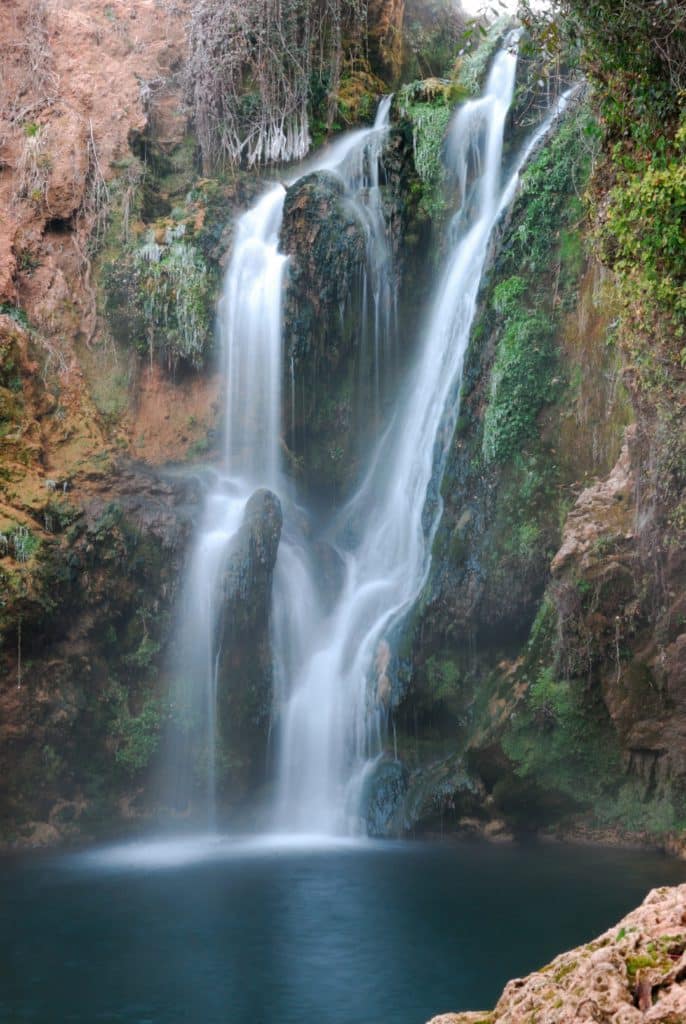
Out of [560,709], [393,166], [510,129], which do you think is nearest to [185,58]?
[393,166]

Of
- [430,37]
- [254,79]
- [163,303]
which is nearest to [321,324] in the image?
[163,303]

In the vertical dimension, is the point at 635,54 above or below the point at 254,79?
below

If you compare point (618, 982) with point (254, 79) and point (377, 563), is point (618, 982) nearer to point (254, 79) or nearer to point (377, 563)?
point (377, 563)

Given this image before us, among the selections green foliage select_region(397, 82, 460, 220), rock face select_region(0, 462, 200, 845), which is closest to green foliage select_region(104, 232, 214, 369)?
rock face select_region(0, 462, 200, 845)

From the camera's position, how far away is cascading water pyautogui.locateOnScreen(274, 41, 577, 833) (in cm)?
1566

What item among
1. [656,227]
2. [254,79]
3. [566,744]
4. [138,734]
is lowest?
[566,744]

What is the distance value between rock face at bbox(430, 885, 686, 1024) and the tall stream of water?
35.1 ft

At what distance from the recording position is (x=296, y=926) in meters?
10.6

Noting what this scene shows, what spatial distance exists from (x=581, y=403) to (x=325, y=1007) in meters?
9.53

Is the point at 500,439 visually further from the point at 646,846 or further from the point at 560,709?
the point at 646,846

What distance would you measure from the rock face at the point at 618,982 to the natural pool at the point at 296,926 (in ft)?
13.6

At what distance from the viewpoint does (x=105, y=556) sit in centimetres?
1656

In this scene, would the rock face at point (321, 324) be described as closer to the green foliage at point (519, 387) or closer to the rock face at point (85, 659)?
the rock face at point (85, 659)

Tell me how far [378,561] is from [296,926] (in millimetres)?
7984
